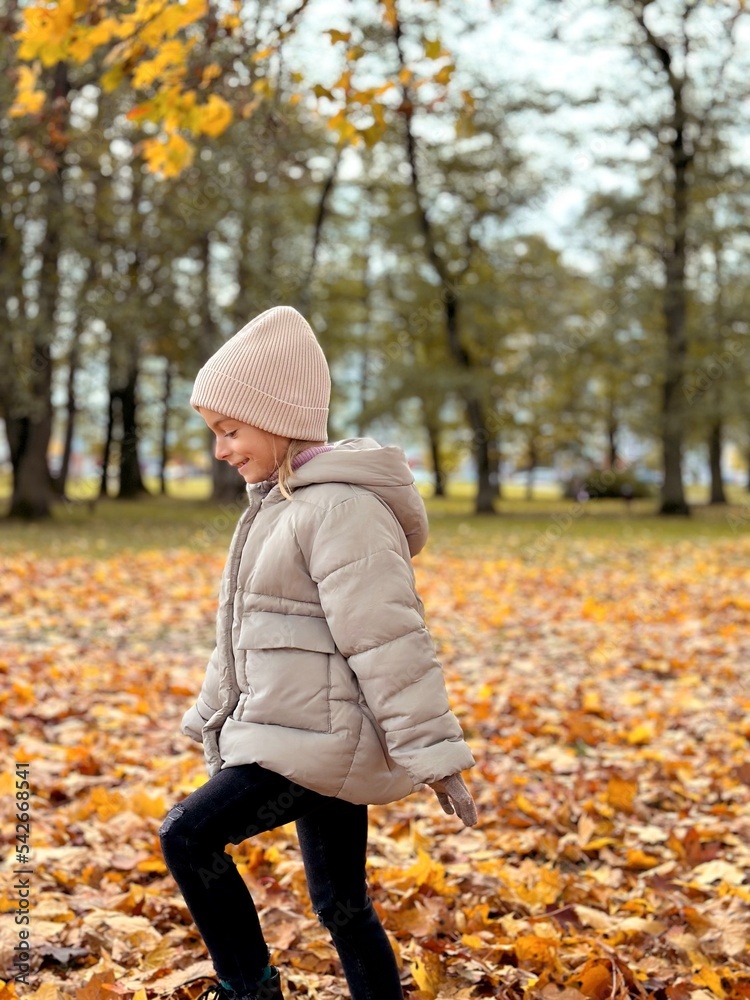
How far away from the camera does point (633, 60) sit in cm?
2286

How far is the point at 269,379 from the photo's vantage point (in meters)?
2.27

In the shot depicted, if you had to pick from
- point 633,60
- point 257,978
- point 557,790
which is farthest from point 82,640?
point 633,60

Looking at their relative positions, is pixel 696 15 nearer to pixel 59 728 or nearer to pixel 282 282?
pixel 282 282

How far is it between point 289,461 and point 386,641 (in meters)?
0.48

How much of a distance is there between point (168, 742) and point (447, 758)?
3.31m

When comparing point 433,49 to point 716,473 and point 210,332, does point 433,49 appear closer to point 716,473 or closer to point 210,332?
point 210,332

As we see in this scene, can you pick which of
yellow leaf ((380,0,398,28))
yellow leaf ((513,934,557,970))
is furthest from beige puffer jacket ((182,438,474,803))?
yellow leaf ((380,0,398,28))

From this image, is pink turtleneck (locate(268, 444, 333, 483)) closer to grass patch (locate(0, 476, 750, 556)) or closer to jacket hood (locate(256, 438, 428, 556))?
jacket hood (locate(256, 438, 428, 556))

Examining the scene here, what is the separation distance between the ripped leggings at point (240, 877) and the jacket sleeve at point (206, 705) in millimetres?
196

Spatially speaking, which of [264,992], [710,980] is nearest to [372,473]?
[264,992]

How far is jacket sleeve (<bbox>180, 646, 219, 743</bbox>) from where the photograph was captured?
232 cm

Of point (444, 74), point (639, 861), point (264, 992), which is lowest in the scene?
point (639, 861)

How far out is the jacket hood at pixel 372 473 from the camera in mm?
2238

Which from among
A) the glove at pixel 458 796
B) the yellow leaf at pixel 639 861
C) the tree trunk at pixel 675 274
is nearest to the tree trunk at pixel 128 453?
the tree trunk at pixel 675 274
